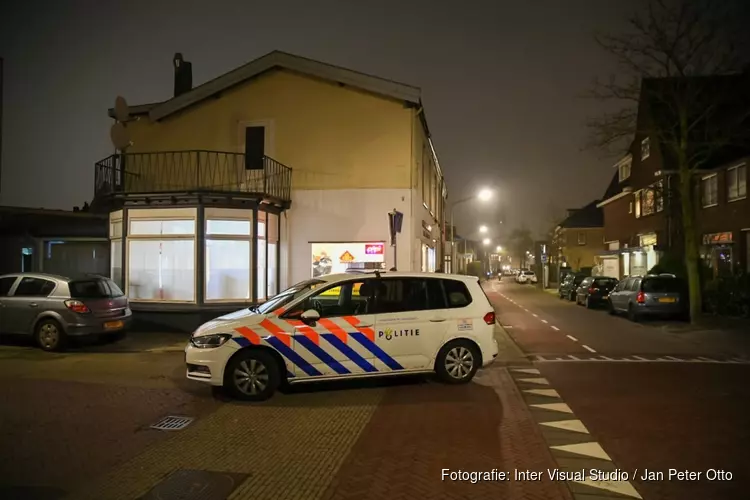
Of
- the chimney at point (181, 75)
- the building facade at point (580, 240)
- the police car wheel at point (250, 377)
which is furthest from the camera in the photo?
the building facade at point (580, 240)

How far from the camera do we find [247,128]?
750 inches

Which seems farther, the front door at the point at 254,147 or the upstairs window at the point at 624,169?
the upstairs window at the point at 624,169

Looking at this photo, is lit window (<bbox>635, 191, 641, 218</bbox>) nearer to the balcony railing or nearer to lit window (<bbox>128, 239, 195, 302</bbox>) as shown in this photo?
the balcony railing

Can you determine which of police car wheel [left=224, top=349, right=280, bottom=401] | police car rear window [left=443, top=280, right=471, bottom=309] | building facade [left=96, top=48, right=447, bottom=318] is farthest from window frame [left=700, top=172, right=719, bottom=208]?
police car wheel [left=224, top=349, right=280, bottom=401]

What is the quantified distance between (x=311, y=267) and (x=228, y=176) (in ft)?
12.7

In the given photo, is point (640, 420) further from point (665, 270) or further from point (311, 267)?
point (665, 270)

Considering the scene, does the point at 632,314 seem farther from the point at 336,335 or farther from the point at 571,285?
the point at 336,335

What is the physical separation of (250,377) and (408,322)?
7.99ft

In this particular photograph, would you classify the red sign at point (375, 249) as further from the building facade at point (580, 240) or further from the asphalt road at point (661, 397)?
the building facade at point (580, 240)

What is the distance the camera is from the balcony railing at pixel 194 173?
1828 centimetres

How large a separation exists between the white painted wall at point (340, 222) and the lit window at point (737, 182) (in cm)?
1499

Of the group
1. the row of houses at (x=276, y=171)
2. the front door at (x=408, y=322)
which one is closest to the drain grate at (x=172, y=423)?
the front door at (x=408, y=322)

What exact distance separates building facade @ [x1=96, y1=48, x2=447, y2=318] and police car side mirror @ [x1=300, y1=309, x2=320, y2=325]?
8.18 m

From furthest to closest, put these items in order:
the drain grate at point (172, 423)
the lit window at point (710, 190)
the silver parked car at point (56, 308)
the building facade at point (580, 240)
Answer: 1. the building facade at point (580, 240)
2. the lit window at point (710, 190)
3. the silver parked car at point (56, 308)
4. the drain grate at point (172, 423)
